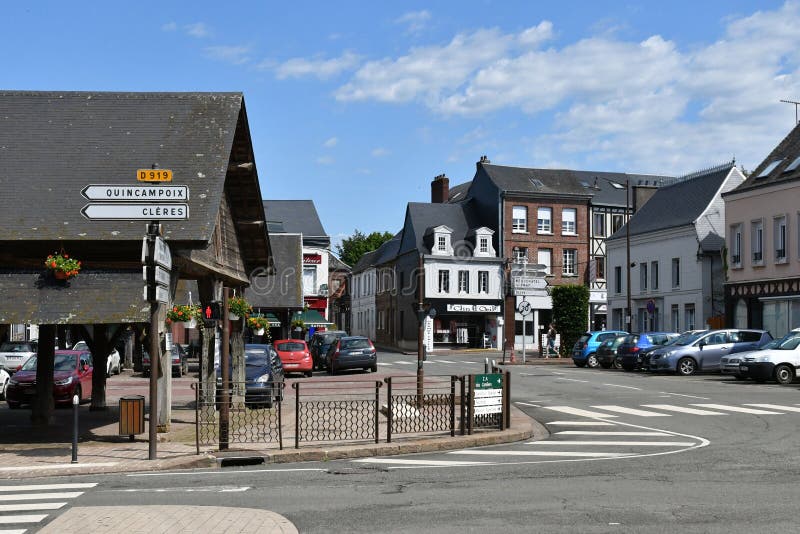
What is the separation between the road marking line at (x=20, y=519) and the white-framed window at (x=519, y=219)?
5841 cm

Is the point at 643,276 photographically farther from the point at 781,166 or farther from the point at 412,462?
the point at 412,462

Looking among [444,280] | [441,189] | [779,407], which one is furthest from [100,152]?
[441,189]

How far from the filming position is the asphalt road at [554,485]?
9.01 m

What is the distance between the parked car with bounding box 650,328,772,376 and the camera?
114 feet

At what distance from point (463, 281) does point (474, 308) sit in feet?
6.56

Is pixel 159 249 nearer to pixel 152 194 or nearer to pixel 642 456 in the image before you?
pixel 152 194

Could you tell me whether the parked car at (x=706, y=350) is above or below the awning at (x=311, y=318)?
below

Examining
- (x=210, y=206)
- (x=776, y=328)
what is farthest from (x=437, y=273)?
(x=210, y=206)

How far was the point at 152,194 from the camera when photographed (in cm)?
Answer: 1386

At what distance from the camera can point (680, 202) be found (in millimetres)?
55094

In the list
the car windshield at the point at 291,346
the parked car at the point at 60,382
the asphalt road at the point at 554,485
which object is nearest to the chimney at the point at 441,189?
the car windshield at the point at 291,346

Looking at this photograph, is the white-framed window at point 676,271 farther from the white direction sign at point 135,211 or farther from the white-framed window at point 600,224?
the white direction sign at point 135,211

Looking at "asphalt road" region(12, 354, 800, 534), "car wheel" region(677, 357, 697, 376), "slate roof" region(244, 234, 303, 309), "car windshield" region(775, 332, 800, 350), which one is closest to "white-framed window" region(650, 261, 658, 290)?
"car wheel" region(677, 357, 697, 376)

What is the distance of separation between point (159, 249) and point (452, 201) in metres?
64.8
